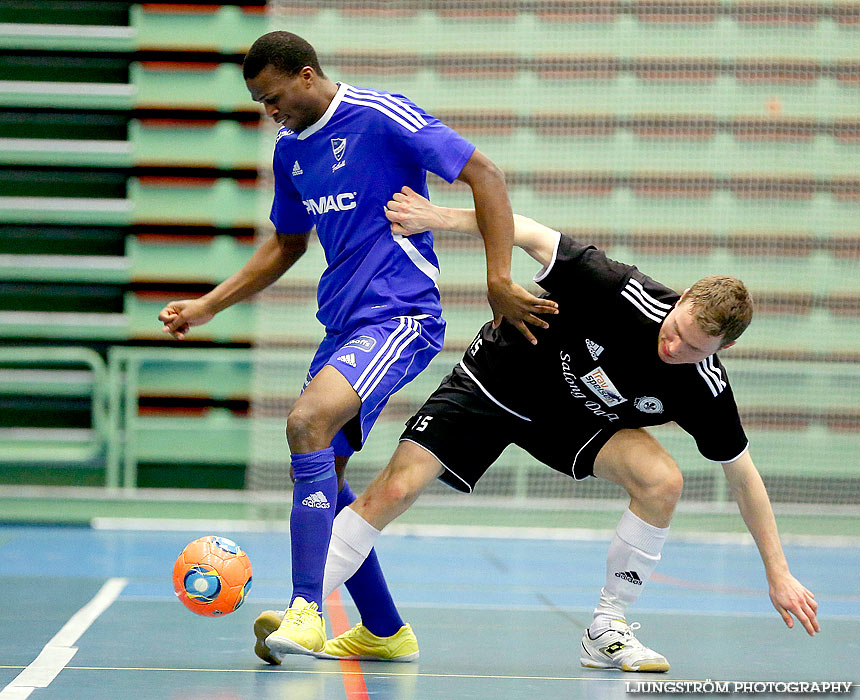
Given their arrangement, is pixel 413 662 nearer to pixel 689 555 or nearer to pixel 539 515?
pixel 689 555

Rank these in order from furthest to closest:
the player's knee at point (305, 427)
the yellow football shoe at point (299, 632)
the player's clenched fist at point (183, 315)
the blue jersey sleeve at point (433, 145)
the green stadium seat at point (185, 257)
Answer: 1. the green stadium seat at point (185, 257)
2. the player's clenched fist at point (183, 315)
3. the blue jersey sleeve at point (433, 145)
4. the player's knee at point (305, 427)
5. the yellow football shoe at point (299, 632)

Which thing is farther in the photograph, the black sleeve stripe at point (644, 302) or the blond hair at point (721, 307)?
the black sleeve stripe at point (644, 302)

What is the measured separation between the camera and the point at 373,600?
11.4 ft

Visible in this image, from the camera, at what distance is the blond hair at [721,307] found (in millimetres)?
3014

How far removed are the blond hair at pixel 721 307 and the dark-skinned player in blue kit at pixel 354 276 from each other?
425 millimetres

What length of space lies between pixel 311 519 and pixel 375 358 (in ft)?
1.63

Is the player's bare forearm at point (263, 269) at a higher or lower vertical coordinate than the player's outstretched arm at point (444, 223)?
lower

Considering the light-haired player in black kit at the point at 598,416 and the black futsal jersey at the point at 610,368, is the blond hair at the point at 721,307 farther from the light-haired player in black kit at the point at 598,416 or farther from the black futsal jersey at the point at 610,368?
the black futsal jersey at the point at 610,368

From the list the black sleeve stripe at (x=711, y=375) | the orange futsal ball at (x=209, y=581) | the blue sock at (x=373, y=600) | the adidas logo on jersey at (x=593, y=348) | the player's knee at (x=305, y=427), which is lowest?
the blue sock at (x=373, y=600)

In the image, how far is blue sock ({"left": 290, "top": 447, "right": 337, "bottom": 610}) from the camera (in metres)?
3.07

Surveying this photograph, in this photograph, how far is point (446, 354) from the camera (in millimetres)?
8555

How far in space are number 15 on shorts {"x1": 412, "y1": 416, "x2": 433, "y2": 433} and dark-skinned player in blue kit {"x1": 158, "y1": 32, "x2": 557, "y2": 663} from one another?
234 mm

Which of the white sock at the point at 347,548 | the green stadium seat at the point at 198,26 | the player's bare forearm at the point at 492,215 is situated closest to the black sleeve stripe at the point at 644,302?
the player's bare forearm at the point at 492,215

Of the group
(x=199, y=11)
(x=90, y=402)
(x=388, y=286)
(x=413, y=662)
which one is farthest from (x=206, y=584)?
(x=199, y=11)
